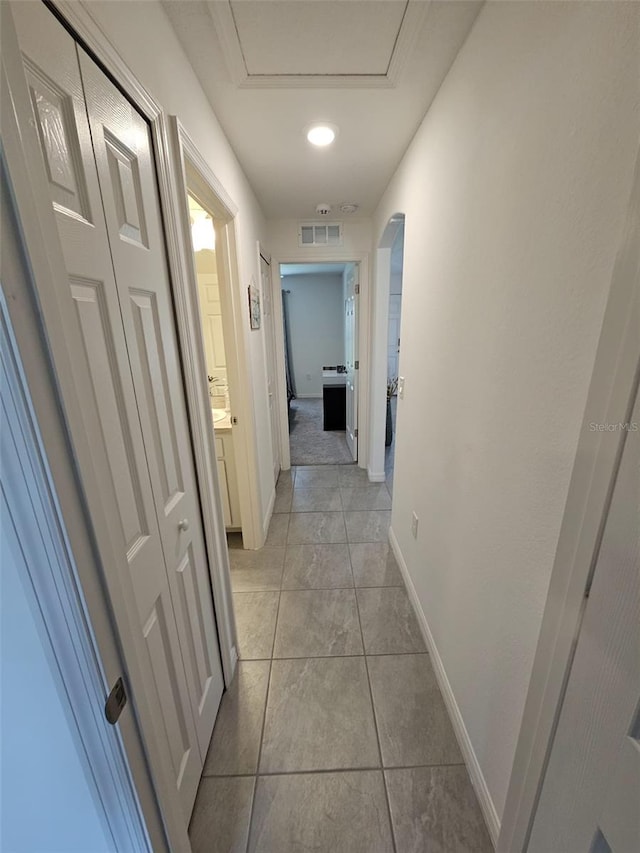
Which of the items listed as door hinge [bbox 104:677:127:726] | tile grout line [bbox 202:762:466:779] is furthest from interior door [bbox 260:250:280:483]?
door hinge [bbox 104:677:127:726]

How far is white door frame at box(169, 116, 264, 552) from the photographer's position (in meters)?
1.10

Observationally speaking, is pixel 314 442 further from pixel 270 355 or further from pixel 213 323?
pixel 213 323

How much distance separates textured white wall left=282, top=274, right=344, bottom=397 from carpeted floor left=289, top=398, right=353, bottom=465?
122 cm

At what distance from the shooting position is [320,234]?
301 cm

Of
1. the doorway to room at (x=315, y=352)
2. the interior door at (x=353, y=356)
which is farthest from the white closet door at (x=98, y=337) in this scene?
the doorway to room at (x=315, y=352)

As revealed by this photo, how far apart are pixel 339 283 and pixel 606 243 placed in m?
→ 6.21

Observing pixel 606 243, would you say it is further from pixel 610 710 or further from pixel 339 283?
pixel 339 283

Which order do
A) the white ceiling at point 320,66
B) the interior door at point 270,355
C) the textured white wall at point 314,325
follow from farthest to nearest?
the textured white wall at point 314,325 → the interior door at point 270,355 → the white ceiling at point 320,66

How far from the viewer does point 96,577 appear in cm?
54

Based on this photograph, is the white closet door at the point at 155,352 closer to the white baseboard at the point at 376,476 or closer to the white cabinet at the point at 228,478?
the white cabinet at the point at 228,478

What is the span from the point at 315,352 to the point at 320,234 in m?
3.75

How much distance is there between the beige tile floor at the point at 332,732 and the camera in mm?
1069

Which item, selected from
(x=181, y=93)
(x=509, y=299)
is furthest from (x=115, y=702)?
(x=181, y=93)

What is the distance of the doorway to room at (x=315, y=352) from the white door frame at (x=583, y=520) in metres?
3.55
